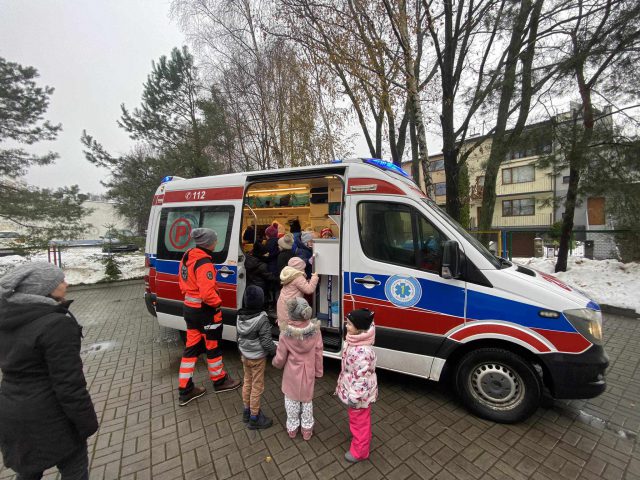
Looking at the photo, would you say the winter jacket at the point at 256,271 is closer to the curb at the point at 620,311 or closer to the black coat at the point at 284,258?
the black coat at the point at 284,258

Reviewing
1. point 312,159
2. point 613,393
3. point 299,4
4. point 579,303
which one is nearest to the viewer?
point 579,303

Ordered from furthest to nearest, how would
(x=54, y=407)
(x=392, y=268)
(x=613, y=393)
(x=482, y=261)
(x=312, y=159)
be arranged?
(x=312, y=159) → (x=613, y=393) → (x=392, y=268) → (x=482, y=261) → (x=54, y=407)

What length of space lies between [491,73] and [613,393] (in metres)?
6.64

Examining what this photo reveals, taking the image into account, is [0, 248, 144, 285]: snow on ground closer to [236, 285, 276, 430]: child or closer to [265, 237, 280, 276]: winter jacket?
[265, 237, 280, 276]: winter jacket

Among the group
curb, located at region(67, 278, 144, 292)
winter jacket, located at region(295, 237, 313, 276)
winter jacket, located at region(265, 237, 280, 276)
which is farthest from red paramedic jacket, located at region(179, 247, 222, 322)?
curb, located at region(67, 278, 144, 292)

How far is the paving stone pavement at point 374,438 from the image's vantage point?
2.35 meters

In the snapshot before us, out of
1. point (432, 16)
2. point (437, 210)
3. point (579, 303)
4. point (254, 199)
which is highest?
point (432, 16)

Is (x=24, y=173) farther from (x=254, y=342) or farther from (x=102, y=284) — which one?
(x=254, y=342)

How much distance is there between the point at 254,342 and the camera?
275 cm

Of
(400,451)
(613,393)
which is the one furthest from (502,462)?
(613,393)

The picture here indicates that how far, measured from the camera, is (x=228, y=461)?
96.3 inches

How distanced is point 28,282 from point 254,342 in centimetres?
172

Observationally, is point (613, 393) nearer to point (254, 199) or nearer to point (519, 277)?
point (519, 277)

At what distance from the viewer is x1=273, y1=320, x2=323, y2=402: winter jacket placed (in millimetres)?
2541
